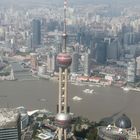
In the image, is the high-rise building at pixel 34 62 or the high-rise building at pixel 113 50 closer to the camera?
the high-rise building at pixel 34 62

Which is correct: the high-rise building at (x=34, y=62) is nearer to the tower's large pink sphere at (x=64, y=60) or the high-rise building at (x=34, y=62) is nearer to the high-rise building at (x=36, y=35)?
the high-rise building at (x=36, y=35)

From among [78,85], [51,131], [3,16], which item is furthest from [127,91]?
[3,16]

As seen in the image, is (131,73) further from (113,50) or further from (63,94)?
(63,94)

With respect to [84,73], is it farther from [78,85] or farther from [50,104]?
[50,104]

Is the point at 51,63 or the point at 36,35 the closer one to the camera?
the point at 51,63

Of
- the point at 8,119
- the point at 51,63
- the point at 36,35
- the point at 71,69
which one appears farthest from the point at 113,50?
the point at 8,119

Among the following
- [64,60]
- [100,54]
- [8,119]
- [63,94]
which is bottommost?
[100,54]

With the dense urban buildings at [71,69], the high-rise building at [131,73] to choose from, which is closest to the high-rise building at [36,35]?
the dense urban buildings at [71,69]

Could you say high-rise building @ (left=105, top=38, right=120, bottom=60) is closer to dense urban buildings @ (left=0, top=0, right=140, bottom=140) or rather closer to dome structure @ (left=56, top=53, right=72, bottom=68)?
dense urban buildings @ (left=0, top=0, right=140, bottom=140)
